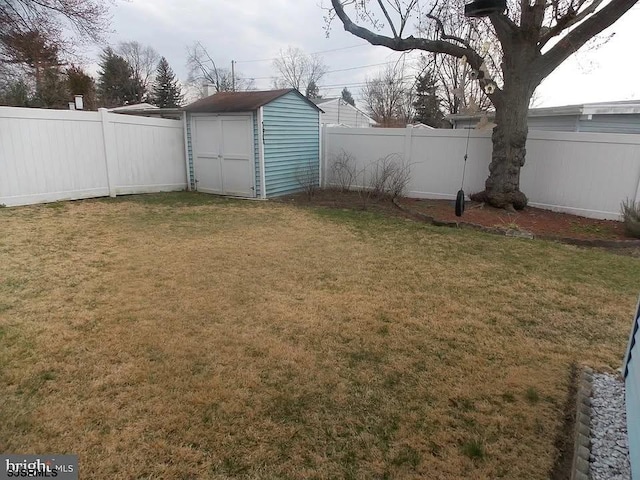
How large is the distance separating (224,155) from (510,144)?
6165 millimetres

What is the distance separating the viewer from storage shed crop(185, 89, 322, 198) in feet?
28.8

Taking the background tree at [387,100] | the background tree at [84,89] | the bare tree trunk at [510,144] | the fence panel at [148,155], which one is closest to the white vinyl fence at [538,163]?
the bare tree trunk at [510,144]

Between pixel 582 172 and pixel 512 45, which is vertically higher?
pixel 512 45

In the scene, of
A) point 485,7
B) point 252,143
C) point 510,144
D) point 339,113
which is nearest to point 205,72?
point 339,113

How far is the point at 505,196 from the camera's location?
7406 millimetres

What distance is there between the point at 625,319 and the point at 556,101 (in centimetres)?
2208

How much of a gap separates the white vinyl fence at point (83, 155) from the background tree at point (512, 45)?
16.4 ft

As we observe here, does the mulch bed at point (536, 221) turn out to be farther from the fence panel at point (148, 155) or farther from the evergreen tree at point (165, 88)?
the evergreen tree at point (165, 88)

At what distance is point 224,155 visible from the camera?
30.3ft

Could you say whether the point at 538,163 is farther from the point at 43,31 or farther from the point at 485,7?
the point at 43,31

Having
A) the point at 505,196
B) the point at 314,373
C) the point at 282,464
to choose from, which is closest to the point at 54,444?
the point at 282,464

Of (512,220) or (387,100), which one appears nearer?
(512,220)

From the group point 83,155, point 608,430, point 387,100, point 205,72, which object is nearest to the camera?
point 608,430

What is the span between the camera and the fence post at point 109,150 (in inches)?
325
